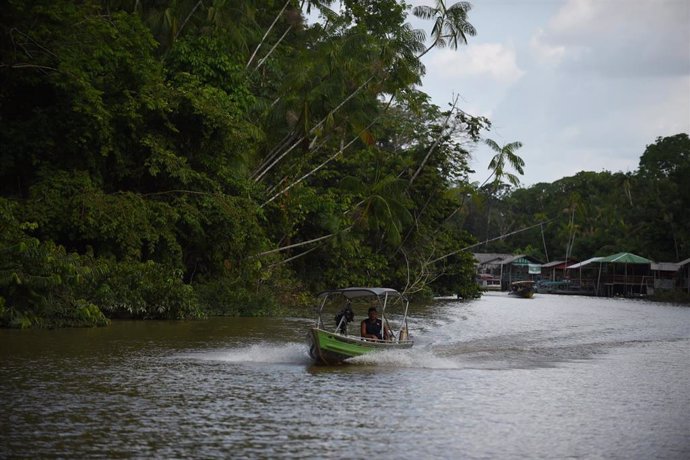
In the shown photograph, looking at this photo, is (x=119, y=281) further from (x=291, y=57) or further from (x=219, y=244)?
(x=291, y=57)

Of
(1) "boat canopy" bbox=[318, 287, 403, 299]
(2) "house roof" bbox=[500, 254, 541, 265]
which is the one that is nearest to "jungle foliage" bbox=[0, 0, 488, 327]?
(1) "boat canopy" bbox=[318, 287, 403, 299]

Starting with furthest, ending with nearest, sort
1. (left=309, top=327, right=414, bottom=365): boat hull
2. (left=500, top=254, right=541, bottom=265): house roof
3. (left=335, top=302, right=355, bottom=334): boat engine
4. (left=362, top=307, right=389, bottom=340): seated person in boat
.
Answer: (left=500, top=254, right=541, bottom=265): house roof
(left=362, top=307, right=389, bottom=340): seated person in boat
(left=335, top=302, right=355, bottom=334): boat engine
(left=309, top=327, right=414, bottom=365): boat hull

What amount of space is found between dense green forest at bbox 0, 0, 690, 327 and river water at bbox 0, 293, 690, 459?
8.73ft

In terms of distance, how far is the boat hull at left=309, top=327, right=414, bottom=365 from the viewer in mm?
15883

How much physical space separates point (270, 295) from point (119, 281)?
28.7ft

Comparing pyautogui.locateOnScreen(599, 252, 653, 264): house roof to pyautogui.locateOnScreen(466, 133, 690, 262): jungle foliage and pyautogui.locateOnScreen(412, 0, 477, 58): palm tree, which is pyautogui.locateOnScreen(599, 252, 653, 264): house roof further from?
pyautogui.locateOnScreen(412, 0, 477, 58): palm tree

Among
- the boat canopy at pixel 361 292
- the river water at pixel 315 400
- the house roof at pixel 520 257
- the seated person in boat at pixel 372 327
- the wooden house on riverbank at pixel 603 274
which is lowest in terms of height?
the river water at pixel 315 400

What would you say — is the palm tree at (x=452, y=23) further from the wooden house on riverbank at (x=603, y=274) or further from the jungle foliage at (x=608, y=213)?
the wooden house on riverbank at (x=603, y=274)

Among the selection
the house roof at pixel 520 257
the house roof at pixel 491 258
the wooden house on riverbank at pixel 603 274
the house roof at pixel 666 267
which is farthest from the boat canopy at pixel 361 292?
the house roof at pixel 491 258

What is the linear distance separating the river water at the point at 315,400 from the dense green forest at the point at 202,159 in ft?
8.73

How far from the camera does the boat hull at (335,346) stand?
15.9m

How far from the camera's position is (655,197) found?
69.5 m

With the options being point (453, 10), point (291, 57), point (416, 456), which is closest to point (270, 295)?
point (291, 57)

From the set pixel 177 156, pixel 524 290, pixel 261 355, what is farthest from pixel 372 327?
pixel 524 290
